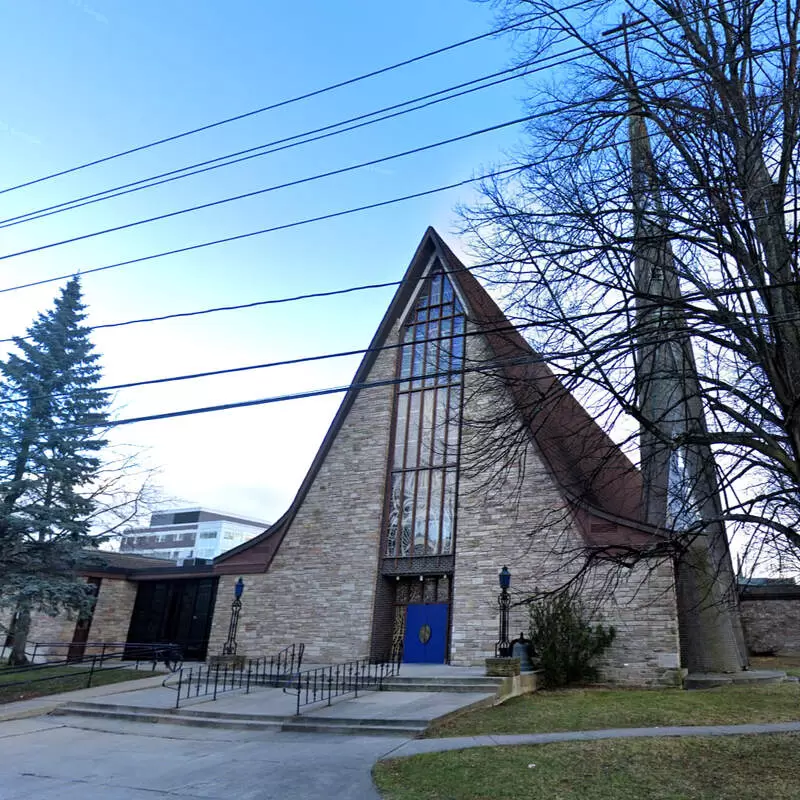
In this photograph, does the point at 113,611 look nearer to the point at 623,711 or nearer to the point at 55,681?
the point at 55,681

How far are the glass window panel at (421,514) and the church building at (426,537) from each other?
4cm

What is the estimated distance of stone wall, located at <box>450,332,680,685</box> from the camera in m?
16.2

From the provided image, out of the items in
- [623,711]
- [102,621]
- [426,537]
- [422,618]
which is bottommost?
[623,711]

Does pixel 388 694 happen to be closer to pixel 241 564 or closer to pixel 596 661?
pixel 596 661

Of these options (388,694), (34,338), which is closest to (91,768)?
(388,694)

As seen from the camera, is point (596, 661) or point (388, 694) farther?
point (596, 661)

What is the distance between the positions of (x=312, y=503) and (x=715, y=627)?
45.2 ft

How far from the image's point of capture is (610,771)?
7254 millimetres

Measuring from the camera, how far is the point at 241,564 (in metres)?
22.8

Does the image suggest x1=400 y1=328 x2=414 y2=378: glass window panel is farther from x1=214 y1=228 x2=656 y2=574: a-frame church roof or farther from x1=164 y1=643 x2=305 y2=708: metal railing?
x1=164 y1=643 x2=305 y2=708: metal railing

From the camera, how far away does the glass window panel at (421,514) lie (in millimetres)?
20781

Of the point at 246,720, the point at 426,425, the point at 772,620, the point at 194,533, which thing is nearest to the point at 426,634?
the point at 426,425

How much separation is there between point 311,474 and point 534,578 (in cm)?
888

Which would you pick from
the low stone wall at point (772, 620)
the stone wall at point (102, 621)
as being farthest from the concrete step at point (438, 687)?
the low stone wall at point (772, 620)
